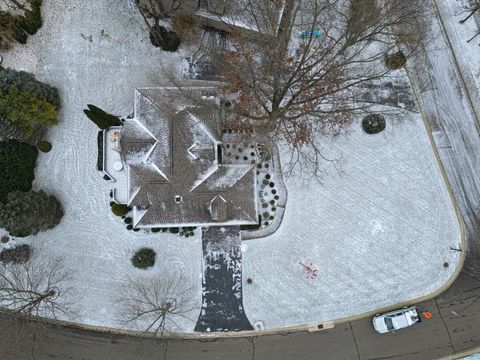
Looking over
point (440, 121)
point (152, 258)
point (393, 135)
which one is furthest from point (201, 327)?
point (440, 121)

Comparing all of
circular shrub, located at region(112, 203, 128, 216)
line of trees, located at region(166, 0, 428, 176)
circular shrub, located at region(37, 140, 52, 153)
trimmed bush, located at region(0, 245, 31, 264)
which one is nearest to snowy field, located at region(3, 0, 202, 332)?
circular shrub, located at region(37, 140, 52, 153)

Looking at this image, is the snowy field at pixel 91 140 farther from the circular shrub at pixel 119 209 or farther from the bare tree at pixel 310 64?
the bare tree at pixel 310 64

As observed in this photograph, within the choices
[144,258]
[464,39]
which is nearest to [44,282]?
[144,258]

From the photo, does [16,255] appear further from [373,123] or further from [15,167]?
[373,123]

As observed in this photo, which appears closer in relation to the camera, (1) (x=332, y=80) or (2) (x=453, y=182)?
(1) (x=332, y=80)

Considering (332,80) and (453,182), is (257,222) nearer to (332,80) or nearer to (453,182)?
(332,80)

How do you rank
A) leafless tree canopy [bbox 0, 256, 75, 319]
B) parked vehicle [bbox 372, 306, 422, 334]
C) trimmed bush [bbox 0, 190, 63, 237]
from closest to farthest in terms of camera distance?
trimmed bush [bbox 0, 190, 63, 237]
parked vehicle [bbox 372, 306, 422, 334]
leafless tree canopy [bbox 0, 256, 75, 319]

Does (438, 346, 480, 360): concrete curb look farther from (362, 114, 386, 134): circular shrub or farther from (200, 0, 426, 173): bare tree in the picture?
(362, 114, 386, 134): circular shrub
